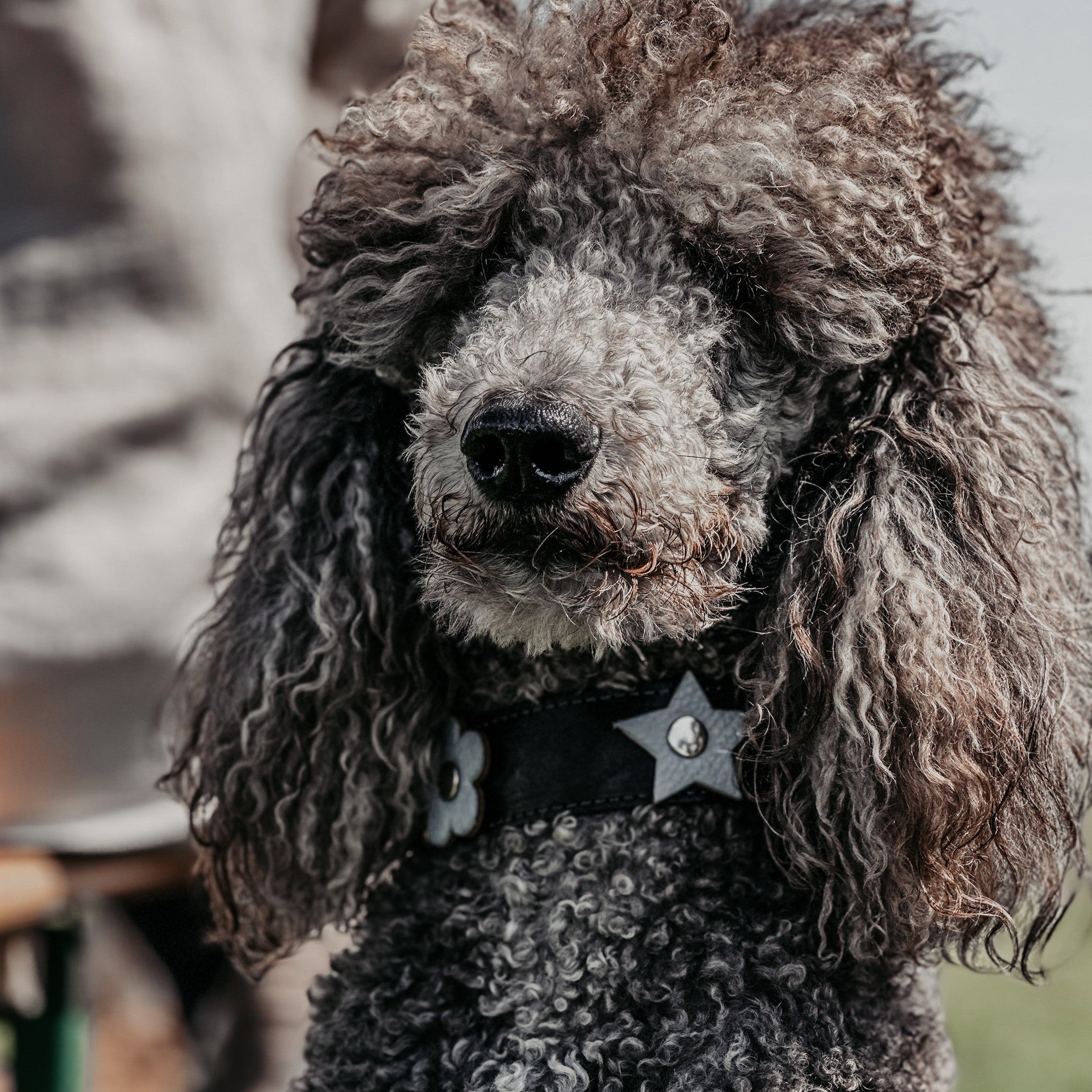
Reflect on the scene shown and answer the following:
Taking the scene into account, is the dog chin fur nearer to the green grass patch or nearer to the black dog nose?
the black dog nose

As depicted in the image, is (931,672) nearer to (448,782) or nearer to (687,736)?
(687,736)

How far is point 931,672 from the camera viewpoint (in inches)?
39.1

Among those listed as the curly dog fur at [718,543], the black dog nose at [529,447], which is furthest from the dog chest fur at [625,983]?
the black dog nose at [529,447]

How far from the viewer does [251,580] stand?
1.27m

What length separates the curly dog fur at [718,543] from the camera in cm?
100

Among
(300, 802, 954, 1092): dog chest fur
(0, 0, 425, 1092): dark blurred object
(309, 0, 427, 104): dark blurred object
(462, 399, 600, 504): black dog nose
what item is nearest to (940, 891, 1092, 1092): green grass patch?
(300, 802, 954, 1092): dog chest fur

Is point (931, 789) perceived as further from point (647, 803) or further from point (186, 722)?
point (186, 722)

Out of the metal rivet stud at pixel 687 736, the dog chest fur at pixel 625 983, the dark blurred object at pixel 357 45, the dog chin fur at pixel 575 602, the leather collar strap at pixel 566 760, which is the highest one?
the dark blurred object at pixel 357 45

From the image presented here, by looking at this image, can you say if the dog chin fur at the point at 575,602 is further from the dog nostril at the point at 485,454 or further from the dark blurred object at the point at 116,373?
the dark blurred object at the point at 116,373

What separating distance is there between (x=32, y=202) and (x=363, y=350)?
30.6 inches

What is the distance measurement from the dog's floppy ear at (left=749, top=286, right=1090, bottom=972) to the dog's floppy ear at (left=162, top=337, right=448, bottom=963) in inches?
14.7

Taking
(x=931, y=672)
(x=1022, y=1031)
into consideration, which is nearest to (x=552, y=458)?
(x=931, y=672)

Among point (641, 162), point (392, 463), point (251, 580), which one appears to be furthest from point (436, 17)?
point (251, 580)

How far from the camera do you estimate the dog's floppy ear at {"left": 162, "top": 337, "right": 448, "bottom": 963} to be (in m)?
1.19
